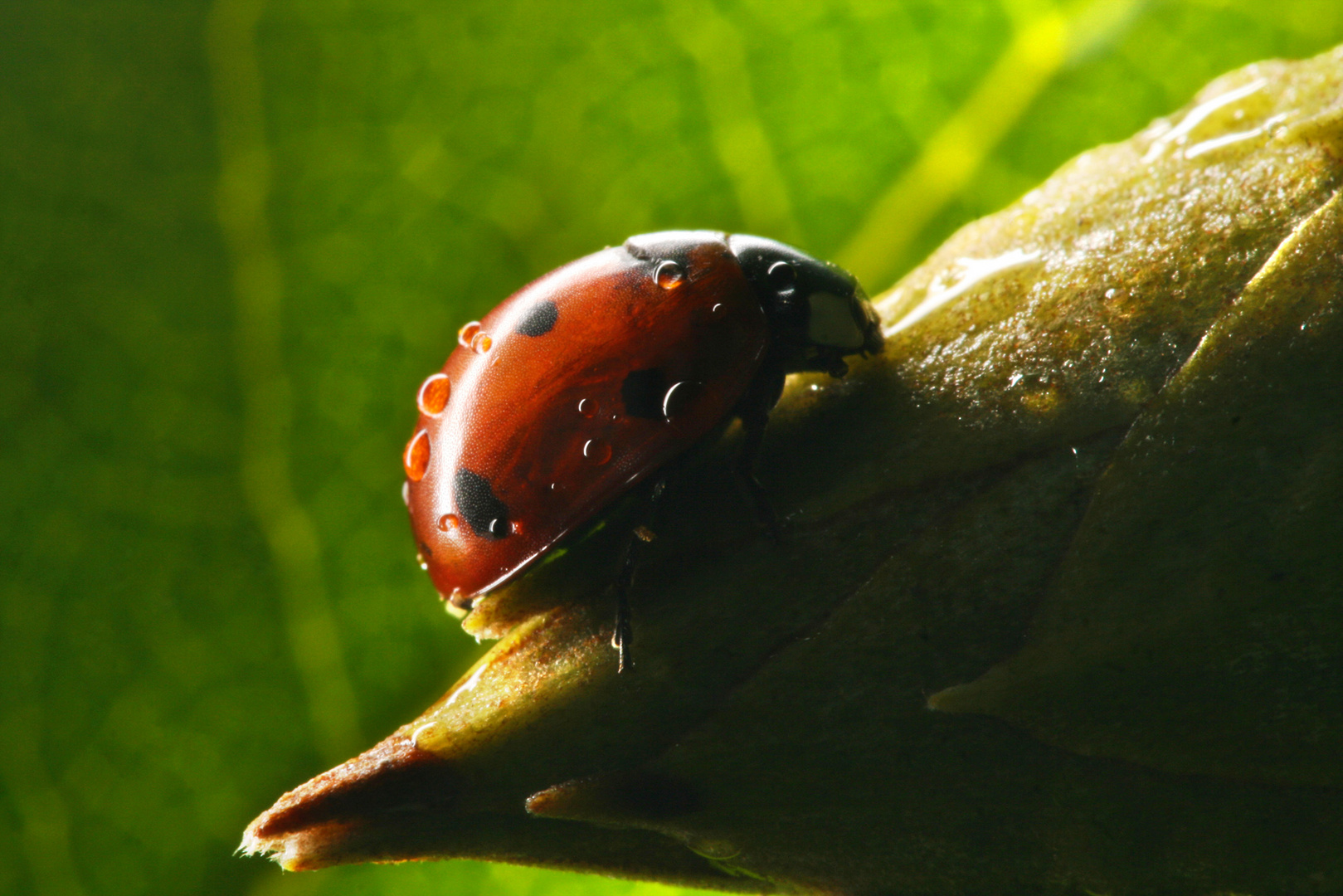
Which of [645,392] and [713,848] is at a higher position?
[645,392]

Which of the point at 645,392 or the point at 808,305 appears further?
the point at 808,305

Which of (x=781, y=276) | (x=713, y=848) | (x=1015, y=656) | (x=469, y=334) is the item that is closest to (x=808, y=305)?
(x=781, y=276)

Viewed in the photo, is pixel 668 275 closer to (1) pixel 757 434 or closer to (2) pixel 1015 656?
(1) pixel 757 434

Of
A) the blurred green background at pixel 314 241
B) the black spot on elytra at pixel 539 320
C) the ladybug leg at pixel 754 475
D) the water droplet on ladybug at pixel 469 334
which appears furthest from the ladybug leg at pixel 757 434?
the blurred green background at pixel 314 241

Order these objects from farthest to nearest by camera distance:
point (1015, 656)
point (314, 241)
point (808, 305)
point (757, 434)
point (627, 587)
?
point (314, 241), point (808, 305), point (757, 434), point (627, 587), point (1015, 656)

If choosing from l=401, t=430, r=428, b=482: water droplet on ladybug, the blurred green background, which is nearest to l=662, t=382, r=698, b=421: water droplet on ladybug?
l=401, t=430, r=428, b=482: water droplet on ladybug

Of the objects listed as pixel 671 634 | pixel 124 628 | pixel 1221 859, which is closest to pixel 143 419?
pixel 124 628

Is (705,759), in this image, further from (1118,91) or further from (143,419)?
(1118,91)
